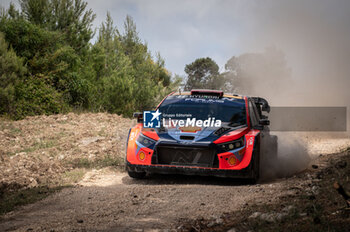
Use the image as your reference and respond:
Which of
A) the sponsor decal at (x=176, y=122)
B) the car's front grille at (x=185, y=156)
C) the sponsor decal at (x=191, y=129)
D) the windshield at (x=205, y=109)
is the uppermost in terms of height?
the windshield at (x=205, y=109)

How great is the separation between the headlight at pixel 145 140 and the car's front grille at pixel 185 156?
0.66 ft

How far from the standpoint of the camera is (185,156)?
24.2ft

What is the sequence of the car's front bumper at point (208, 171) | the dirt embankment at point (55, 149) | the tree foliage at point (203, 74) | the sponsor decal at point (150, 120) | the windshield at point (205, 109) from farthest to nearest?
the tree foliage at point (203, 74), the dirt embankment at point (55, 149), the windshield at point (205, 109), the sponsor decal at point (150, 120), the car's front bumper at point (208, 171)

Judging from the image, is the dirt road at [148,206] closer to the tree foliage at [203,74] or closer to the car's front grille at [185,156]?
the car's front grille at [185,156]

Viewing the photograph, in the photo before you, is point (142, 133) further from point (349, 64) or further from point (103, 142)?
point (349, 64)

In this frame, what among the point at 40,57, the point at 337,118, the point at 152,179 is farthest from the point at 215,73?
the point at 152,179

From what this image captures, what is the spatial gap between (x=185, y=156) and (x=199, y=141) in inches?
14.3

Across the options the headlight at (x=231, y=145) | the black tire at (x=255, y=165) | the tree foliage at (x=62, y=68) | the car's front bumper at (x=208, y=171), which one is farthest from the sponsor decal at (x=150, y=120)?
the tree foliage at (x=62, y=68)

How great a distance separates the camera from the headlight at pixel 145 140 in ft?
24.9

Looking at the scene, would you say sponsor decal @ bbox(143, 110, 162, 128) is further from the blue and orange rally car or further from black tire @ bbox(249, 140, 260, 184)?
black tire @ bbox(249, 140, 260, 184)

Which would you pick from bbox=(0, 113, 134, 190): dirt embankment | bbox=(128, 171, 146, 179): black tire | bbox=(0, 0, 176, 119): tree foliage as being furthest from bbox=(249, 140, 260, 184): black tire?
bbox=(0, 0, 176, 119): tree foliage

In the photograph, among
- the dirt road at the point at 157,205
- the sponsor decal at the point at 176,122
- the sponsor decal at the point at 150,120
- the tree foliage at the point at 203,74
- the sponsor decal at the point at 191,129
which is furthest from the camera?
the tree foliage at the point at 203,74

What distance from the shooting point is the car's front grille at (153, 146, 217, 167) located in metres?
7.30

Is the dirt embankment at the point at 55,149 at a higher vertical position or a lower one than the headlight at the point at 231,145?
lower
